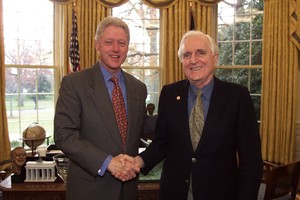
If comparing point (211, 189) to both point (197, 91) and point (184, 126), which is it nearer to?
point (184, 126)

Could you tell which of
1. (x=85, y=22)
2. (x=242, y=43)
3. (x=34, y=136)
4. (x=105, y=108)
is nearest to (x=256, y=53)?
(x=242, y=43)

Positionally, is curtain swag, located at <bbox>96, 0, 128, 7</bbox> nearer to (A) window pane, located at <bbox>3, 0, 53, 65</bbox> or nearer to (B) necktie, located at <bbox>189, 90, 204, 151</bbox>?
(A) window pane, located at <bbox>3, 0, 53, 65</bbox>

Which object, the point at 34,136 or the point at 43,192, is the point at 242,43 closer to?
the point at 34,136

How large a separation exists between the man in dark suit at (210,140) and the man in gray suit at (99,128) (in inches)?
9.4

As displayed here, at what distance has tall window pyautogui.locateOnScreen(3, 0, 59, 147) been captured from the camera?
5.23 meters

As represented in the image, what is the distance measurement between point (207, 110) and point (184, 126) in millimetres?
157

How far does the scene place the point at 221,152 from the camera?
5.98 feet

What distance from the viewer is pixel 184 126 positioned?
73.7 inches

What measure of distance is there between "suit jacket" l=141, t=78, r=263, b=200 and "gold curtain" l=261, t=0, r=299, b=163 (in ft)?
11.7

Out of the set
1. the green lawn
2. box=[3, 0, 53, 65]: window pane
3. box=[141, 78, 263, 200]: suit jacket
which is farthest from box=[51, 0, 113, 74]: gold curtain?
box=[141, 78, 263, 200]: suit jacket

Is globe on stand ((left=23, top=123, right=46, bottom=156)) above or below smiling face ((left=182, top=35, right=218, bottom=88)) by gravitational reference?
below

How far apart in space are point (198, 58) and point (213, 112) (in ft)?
1.02

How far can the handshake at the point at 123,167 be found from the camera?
187cm

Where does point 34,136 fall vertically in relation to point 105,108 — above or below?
below
